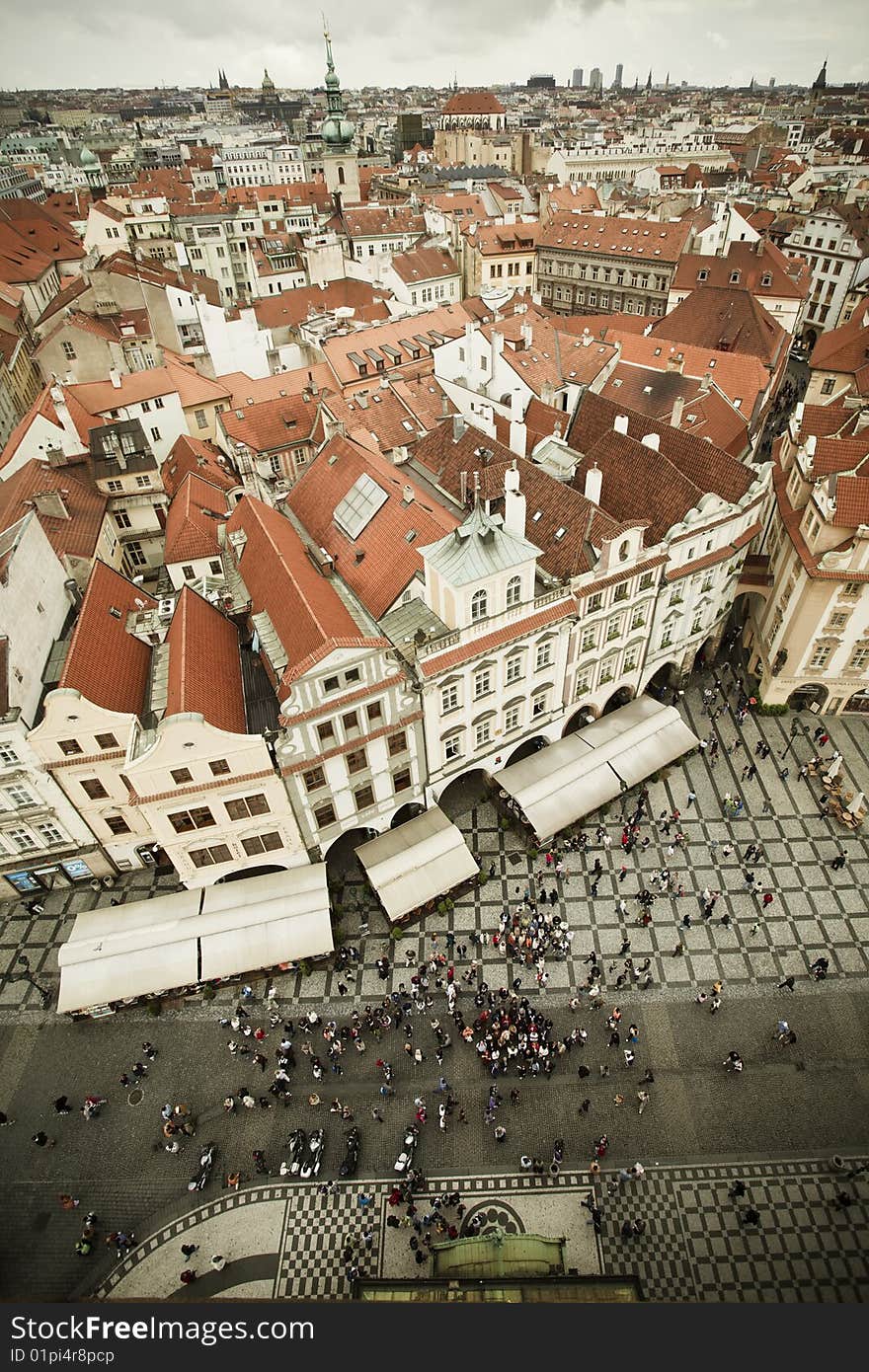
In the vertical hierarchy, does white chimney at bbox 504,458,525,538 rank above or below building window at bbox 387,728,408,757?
above

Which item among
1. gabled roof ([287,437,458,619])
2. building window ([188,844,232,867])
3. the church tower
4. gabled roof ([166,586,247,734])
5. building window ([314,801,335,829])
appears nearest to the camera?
gabled roof ([166,586,247,734])

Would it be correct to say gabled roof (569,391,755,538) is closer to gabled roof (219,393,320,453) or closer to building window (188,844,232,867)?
gabled roof (219,393,320,453)

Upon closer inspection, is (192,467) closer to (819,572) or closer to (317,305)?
(317,305)

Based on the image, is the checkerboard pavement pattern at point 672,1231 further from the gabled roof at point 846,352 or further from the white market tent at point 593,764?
the gabled roof at point 846,352

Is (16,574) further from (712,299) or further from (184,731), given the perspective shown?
(712,299)

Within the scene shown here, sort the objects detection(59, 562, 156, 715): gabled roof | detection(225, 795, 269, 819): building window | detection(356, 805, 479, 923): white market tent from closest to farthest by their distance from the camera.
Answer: detection(225, 795, 269, 819): building window, detection(59, 562, 156, 715): gabled roof, detection(356, 805, 479, 923): white market tent

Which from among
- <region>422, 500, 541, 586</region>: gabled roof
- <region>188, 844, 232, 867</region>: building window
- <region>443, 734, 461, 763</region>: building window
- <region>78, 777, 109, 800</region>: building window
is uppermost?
<region>422, 500, 541, 586</region>: gabled roof

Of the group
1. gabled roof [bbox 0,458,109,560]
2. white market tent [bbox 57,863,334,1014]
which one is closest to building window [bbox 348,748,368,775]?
white market tent [bbox 57,863,334,1014]
